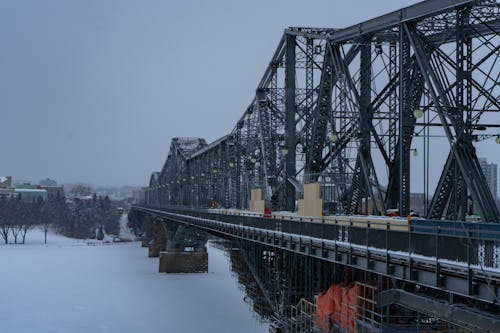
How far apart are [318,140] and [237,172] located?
41.6 meters

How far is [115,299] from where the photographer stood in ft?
209

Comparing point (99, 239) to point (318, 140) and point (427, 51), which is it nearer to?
point (318, 140)

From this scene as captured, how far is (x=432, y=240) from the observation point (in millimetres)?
17578

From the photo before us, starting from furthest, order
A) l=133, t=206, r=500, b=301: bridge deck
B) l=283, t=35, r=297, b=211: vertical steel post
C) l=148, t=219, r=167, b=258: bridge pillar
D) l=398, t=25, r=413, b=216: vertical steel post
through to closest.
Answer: l=148, t=219, r=167, b=258: bridge pillar, l=283, t=35, r=297, b=211: vertical steel post, l=398, t=25, r=413, b=216: vertical steel post, l=133, t=206, r=500, b=301: bridge deck

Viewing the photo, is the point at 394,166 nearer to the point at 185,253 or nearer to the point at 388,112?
the point at 388,112

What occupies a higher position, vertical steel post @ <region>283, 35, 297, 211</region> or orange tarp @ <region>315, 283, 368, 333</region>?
vertical steel post @ <region>283, 35, 297, 211</region>

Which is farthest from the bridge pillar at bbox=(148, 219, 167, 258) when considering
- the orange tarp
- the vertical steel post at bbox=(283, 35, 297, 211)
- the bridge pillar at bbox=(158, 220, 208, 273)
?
the orange tarp

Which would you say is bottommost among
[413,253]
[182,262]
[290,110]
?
[182,262]

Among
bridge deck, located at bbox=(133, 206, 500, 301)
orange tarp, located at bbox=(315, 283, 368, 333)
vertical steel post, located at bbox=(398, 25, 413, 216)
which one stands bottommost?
orange tarp, located at bbox=(315, 283, 368, 333)

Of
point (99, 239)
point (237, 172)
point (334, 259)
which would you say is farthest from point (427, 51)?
point (99, 239)

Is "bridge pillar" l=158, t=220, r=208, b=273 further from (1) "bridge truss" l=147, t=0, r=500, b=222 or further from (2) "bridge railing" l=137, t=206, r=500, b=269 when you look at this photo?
(2) "bridge railing" l=137, t=206, r=500, b=269

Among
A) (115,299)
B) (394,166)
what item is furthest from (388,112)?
(115,299)

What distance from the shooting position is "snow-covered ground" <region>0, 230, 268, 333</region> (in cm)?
4975

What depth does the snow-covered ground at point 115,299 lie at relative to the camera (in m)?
49.8
